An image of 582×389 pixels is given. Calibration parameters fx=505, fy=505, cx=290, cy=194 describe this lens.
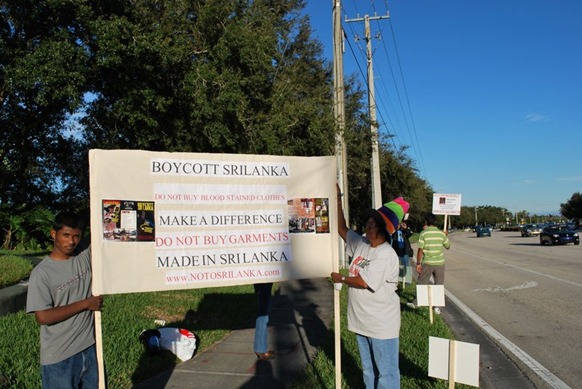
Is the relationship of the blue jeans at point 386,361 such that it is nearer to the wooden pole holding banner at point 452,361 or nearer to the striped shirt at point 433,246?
the wooden pole holding banner at point 452,361

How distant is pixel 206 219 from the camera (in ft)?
13.4

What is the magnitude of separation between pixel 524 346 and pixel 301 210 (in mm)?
4542

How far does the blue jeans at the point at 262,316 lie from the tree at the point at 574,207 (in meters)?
127

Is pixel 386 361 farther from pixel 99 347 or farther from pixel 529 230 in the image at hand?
pixel 529 230

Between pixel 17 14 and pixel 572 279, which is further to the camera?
pixel 572 279

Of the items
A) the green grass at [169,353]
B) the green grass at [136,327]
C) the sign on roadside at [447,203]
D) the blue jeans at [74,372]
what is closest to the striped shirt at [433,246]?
the green grass at [169,353]

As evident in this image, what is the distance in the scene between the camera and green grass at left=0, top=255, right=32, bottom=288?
8.05 m

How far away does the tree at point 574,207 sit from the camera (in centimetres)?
11756

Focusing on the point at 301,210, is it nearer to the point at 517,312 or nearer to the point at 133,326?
the point at 133,326

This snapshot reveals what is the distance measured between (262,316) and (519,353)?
3480 mm

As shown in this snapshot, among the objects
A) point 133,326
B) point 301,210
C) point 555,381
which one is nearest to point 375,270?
point 301,210

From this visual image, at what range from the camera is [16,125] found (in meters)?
13.8

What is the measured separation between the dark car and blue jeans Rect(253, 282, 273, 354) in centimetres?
3170

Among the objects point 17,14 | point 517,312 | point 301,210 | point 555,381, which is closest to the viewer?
point 301,210
